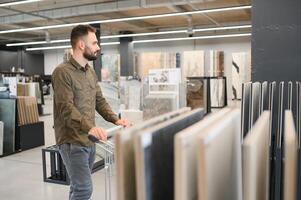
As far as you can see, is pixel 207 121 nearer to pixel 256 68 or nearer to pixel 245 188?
pixel 245 188

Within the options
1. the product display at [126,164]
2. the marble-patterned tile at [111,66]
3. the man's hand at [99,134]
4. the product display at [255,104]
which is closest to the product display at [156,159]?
the product display at [126,164]

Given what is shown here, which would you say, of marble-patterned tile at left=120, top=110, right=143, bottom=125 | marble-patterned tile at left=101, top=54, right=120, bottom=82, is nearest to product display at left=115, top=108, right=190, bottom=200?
marble-patterned tile at left=120, top=110, right=143, bottom=125

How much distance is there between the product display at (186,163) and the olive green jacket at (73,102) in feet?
4.76

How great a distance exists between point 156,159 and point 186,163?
0.39 ft

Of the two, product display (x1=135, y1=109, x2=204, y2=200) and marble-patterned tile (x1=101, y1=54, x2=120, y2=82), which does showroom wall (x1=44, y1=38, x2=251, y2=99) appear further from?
product display (x1=135, y1=109, x2=204, y2=200)

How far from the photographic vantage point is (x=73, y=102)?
2146 mm

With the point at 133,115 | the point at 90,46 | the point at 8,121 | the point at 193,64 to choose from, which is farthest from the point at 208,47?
the point at 90,46

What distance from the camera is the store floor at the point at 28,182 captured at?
13.0 feet

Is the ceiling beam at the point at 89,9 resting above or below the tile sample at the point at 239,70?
above

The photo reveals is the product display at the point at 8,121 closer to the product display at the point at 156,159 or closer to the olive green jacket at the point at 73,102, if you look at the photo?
the olive green jacket at the point at 73,102

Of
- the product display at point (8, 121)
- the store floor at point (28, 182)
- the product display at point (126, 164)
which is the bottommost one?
the store floor at point (28, 182)

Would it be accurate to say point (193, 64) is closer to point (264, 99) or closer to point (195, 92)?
point (195, 92)

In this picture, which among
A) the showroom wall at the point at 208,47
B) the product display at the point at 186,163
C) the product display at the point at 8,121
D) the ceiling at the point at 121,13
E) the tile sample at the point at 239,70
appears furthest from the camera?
the showroom wall at the point at 208,47

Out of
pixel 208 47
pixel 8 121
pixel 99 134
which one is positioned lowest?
pixel 8 121
